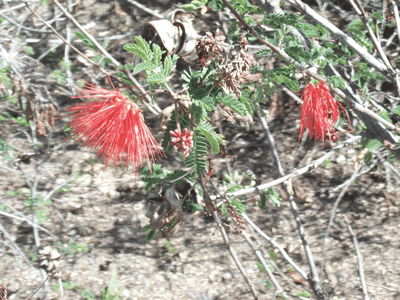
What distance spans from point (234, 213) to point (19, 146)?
1.92 metres

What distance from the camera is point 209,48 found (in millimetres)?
1035

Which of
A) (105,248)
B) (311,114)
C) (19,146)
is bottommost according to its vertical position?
(105,248)

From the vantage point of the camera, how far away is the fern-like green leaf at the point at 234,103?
1.07 m

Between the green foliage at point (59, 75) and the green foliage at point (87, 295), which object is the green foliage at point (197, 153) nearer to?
the green foliage at point (87, 295)

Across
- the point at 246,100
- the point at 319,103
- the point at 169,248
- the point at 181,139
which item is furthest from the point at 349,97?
the point at 169,248

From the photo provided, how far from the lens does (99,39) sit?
2775 mm

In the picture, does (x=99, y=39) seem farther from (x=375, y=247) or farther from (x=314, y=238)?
(x=375, y=247)

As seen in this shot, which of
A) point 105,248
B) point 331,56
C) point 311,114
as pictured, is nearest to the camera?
point 311,114

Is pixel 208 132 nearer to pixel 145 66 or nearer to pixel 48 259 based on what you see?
pixel 145 66

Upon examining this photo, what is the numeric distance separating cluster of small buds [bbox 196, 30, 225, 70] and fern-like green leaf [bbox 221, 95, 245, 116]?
0.11 meters

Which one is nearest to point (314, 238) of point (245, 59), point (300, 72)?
point (300, 72)

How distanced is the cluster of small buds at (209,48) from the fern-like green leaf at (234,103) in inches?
4.5

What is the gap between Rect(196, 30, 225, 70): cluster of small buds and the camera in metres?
1.03

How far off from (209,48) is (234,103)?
0.17 metres
